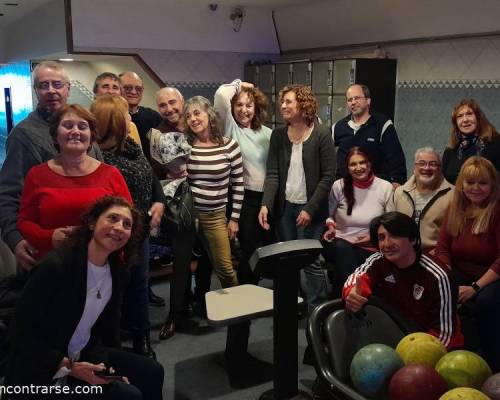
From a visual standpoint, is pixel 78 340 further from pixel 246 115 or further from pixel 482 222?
pixel 482 222

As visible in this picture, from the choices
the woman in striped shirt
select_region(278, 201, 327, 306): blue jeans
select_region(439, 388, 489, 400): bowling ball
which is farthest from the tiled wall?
select_region(439, 388, 489, 400): bowling ball

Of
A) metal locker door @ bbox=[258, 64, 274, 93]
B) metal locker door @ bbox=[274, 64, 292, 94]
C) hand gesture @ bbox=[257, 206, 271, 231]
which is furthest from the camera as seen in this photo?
metal locker door @ bbox=[258, 64, 274, 93]

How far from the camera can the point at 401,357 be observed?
1.87 metres

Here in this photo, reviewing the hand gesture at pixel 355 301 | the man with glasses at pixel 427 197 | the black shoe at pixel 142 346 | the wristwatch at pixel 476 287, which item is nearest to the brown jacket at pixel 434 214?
the man with glasses at pixel 427 197

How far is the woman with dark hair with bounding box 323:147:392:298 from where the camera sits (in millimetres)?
3078

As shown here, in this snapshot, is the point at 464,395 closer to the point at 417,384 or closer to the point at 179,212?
the point at 417,384

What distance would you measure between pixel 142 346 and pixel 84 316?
0.90m

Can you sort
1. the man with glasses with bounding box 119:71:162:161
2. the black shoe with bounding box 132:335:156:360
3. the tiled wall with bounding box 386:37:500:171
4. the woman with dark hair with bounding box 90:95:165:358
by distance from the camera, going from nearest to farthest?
the woman with dark hair with bounding box 90:95:165:358 < the black shoe with bounding box 132:335:156:360 < the man with glasses with bounding box 119:71:162:161 < the tiled wall with bounding box 386:37:500:171

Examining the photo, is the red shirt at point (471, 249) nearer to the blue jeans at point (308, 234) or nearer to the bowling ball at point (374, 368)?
the blue jeans at point (308, 234)

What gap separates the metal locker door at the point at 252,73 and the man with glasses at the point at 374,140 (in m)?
2.60

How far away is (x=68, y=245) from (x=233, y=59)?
4.53 meters

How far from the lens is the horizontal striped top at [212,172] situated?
2932mm

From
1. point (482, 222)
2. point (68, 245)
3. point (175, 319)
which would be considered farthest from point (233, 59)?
point (68, 245)

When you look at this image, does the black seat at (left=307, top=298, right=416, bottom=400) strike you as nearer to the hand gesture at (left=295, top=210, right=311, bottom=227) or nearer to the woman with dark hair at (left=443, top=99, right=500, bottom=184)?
the hand gesture at (left=295, top=210, right=311, bottom=227)
